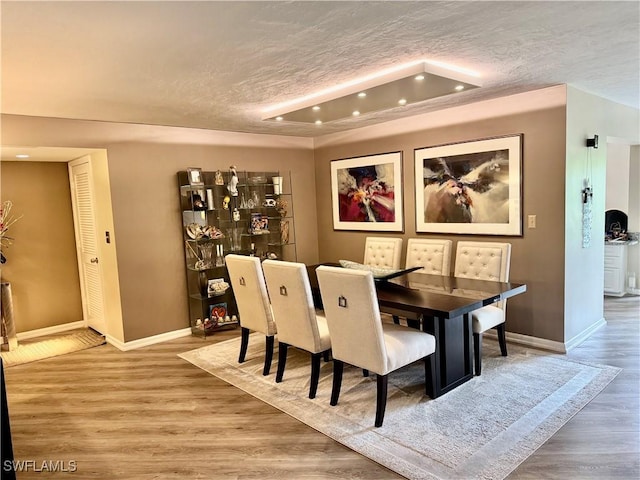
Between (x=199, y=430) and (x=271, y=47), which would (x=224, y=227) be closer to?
(x=199, y=430)

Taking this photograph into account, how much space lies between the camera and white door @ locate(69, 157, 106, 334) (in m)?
4.91

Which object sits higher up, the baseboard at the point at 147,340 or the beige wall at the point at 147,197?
the beige wall at the point at 147,197

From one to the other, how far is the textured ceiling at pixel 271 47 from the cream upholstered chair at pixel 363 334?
137 centimetres

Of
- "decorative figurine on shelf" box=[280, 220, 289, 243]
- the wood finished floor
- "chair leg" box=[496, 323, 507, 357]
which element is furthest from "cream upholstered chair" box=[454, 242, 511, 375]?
"decorative figurine on shelf" box=[280, 220, 289, 243]

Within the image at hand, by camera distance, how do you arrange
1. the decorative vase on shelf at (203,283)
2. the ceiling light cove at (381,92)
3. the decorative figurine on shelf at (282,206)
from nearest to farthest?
the ceiling light cove at (381,92), the decorative vase on shelf at (203,283), the decorative figurine on shelf at (282,206)

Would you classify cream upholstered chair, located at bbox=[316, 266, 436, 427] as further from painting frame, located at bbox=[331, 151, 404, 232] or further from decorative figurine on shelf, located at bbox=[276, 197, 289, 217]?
decorative figurine on shelf, located at bbox=[276, 197, 289, 217]

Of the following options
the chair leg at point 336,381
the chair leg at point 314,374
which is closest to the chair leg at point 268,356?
the chair leg at point 314,374

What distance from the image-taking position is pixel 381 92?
338cm

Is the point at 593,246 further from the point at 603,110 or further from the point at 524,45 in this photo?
the point at 524,45

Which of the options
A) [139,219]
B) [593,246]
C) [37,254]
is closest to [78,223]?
[37,254]

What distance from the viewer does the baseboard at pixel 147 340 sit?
462cm

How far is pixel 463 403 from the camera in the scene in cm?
309
